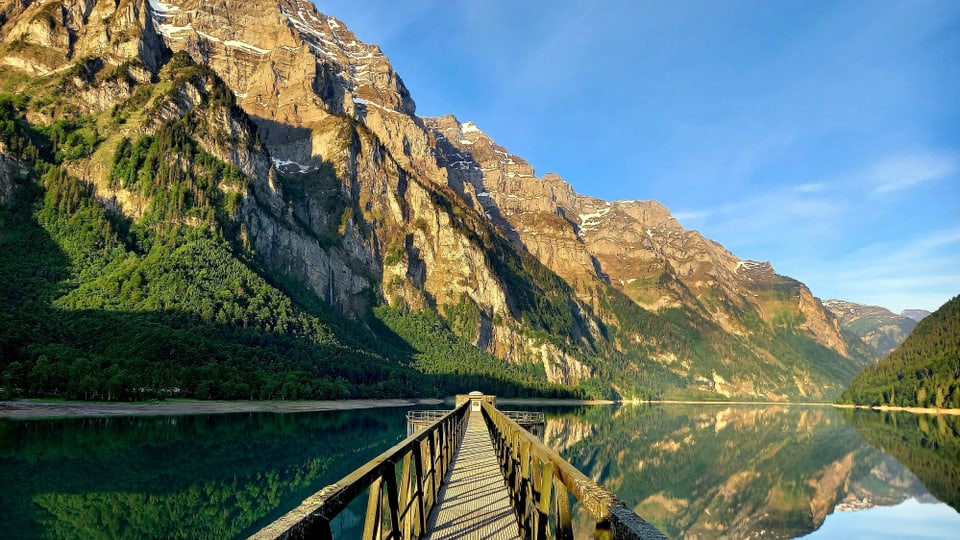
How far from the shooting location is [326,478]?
42.1 meters

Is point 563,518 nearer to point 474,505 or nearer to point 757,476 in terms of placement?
point 474,505

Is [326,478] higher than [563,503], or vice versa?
[563,503]

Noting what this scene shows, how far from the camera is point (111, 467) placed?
42.2 metres

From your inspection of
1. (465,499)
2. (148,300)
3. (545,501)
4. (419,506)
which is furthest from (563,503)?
(148,300)

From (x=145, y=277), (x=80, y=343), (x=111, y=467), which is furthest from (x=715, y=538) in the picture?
(x=145, y=277)

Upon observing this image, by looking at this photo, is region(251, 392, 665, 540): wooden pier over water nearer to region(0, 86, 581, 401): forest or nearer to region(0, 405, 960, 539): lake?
region(0, 405, 960, 539): lake

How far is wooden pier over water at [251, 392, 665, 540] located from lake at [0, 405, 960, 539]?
15.4 meters

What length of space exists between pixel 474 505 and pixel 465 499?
66 centimetres

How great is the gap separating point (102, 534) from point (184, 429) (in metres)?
45.6

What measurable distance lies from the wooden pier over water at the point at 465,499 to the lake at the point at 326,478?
607 inches

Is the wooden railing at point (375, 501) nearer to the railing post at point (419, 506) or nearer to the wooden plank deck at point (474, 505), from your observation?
the railing post at point (419, 506)

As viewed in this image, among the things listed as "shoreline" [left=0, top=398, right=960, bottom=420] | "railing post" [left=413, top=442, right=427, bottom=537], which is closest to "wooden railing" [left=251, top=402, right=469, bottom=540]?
"railing post" [left=413, top=442, right=427, bottom=537]

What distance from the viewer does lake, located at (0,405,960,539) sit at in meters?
31.5

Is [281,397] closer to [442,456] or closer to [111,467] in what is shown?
[111,467]
